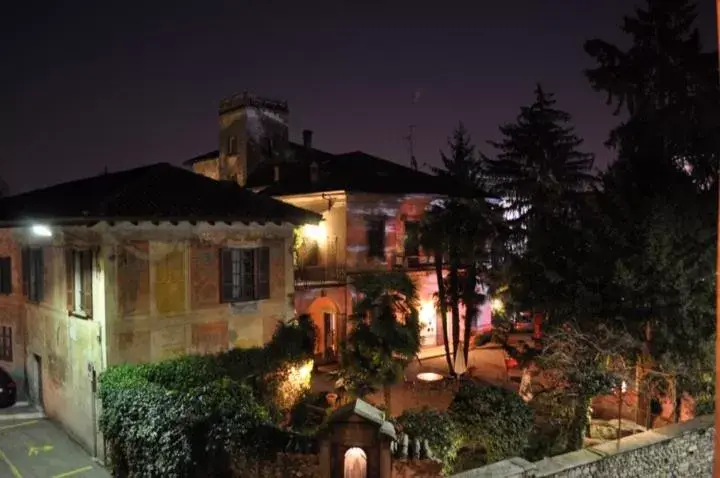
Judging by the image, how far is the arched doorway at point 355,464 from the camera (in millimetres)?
10094

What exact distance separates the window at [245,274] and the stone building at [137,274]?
0.03m

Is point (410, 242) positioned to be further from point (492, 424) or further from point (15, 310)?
point (15, 310)

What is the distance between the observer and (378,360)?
16.0 m

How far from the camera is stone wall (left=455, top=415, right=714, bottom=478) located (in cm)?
982

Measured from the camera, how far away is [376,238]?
88.7 ft

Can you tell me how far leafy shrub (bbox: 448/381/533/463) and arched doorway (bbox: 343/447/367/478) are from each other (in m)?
4.25

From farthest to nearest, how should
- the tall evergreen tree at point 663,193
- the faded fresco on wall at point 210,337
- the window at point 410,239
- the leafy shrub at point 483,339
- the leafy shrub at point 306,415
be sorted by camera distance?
1. the leafy shrub at point 483,339
2. the window at point 410,239
3. the faded fresco on wall at point 210,337
4. the leafy shrub at point 306,415
5. the tall evergreen tree at point 663,193

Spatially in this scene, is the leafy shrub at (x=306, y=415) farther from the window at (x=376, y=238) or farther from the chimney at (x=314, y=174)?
the chimney at (x=314, y=174)

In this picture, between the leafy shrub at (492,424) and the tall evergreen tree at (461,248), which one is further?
the tall evergreen tree at (461,248)

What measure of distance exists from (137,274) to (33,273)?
224 inches

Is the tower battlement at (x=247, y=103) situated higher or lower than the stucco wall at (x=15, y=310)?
higher

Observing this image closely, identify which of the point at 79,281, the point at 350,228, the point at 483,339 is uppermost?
the point at 350,228

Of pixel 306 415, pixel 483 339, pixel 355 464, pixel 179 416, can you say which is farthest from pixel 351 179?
pixel 355 464

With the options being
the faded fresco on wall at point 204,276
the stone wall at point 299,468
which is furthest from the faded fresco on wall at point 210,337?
the stone wall at point 299,468
